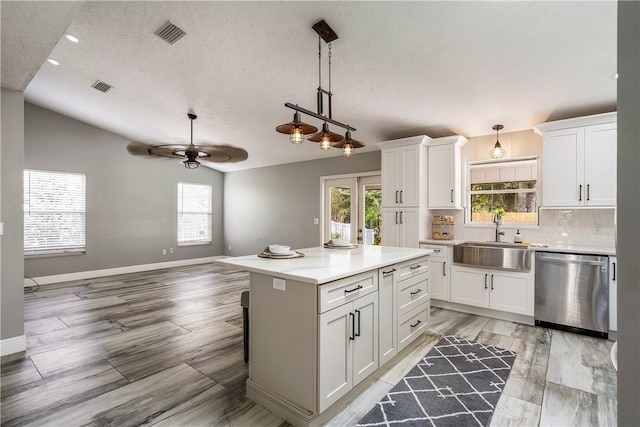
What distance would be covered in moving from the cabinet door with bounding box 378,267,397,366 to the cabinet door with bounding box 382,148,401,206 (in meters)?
2.32

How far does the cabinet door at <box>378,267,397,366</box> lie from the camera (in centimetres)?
240

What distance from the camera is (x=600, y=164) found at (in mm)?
3400

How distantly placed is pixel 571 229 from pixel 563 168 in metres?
0.83

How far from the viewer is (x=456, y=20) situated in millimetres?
2373

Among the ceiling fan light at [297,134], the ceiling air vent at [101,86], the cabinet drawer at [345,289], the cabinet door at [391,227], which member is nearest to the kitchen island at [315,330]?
the cabinet drawer at [345,289]

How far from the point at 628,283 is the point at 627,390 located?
0.60 ft

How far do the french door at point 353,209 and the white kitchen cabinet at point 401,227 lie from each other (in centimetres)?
87

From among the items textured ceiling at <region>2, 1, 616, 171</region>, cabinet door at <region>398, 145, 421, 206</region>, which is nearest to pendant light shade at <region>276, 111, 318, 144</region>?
textured ceiling at <region>2, 1, 616, 171</region>

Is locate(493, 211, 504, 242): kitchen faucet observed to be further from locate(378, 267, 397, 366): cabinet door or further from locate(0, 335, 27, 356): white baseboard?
locate(0, 335, 27, 356): white baseboard

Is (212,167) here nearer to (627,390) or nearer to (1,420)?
(1,420)

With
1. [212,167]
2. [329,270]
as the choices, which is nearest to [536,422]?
[329,270]

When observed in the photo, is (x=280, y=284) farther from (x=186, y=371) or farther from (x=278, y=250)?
(x=186, y=371)

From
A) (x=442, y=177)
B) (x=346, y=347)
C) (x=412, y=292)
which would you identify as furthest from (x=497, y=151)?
(x=346, y=347)

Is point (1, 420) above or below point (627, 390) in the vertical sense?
below
